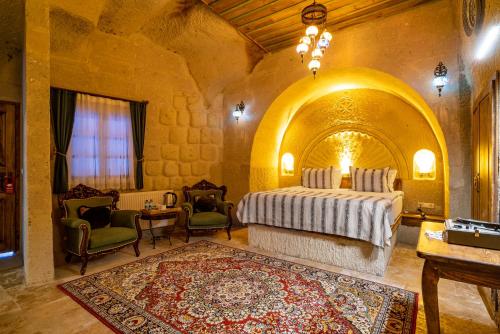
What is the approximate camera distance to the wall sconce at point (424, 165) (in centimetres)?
412

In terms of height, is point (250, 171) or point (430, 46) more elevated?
point (430, 46)

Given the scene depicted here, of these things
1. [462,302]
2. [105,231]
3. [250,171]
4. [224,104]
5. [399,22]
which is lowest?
[462,302]

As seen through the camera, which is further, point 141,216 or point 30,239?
point 141,216

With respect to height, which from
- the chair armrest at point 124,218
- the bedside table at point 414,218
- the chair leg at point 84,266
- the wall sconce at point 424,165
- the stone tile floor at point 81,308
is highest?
the wall sconce at point 424,165

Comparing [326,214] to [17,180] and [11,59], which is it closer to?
[17,180]

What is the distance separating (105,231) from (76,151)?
1217mm

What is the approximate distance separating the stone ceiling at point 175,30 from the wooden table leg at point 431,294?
3.87 metres

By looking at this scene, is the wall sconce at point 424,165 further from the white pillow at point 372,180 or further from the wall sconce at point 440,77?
the wall sconce at point 440,77

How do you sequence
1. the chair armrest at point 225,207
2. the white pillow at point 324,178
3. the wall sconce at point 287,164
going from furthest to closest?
the wall sconce at point 287,164
the white pillow at point 324,178
the chair armrest at point 225,207

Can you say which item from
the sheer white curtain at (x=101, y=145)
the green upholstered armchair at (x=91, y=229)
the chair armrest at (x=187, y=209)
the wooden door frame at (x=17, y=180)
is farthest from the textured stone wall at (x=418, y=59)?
the wooden door frame at (x=17, y=180)

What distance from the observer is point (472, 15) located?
7.90 feet

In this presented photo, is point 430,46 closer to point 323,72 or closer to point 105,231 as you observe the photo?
point 323,72

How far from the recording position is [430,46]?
11.0ft

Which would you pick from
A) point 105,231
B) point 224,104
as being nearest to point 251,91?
point 224,104
